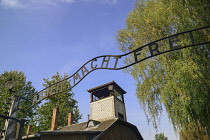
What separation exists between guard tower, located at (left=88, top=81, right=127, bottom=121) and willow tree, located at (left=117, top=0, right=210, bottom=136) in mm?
5234

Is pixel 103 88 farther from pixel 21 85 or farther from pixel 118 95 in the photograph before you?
pixel 21 85

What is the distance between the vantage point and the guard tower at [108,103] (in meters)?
14.5

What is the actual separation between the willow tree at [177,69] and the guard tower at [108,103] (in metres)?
5.23

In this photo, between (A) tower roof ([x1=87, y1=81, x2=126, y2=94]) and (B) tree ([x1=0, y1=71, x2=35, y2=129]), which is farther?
(B) tree ([x1=0, y1=71, x2=35, y2=129])

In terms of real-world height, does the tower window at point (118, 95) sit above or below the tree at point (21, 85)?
below

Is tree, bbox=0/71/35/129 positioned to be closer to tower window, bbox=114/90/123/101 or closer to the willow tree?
tower window, bbox=114/90/123/101

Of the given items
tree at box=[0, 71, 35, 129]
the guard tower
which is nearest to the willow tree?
the guard tower

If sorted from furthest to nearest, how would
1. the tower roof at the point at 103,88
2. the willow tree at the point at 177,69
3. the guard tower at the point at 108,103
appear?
the tower roof at the point at 103,88
the guard tower at the point at 108,103
the willow tree at the point at 177,69

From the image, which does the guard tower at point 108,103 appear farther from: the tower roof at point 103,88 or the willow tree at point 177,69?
the willow tree at point 177,69

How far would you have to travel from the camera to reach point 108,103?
586 inches

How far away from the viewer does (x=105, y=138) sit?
1123cm

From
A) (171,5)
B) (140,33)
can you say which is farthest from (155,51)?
(140,33)

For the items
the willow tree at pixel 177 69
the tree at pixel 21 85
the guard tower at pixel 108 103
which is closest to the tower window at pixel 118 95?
the guard tower at pixel 108 103

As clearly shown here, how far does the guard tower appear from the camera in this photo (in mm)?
14492
